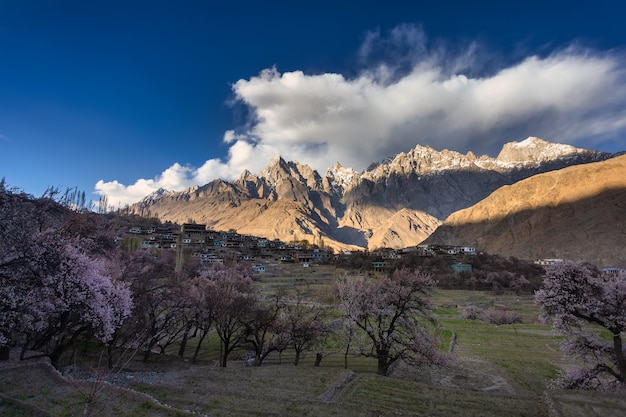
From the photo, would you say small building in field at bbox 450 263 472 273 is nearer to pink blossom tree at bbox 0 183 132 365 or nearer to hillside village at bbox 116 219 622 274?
hillside village at bbox 116 219 622 274

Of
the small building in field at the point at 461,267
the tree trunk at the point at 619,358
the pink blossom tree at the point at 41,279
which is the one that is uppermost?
the pink blossom tree at the point at 41,279

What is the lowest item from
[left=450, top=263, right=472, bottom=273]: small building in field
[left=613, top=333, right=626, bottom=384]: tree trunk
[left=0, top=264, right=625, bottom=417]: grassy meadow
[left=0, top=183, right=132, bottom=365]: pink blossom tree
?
[left=0, top=264, right=625, bottom=417]: grassy meadow

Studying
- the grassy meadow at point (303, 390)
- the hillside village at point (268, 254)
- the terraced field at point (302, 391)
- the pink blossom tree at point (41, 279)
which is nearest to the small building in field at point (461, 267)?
the hillside village at point (268, 254)

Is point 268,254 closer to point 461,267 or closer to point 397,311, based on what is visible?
point 461,267

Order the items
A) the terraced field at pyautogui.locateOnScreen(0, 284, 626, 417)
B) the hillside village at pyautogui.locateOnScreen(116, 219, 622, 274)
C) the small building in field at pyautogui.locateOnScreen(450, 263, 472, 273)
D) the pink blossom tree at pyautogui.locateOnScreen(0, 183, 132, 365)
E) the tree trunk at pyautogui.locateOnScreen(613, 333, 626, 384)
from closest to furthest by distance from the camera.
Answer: the pink blossom tree at pyautogui.locateOnScreen(0, 183, 132, 365) → the terraced field at pyautogui.locateOnScreen(0, 284, 626, 417) → the tree trunk at pyautogui.locateOnScreen(613, 333, 626, 384) → the small building in field at pyautogui.locateOnScreen(450, 263, 472, 273) → the hillside village at pyautogui.locateOnScreen(116, 219, 622, 274)

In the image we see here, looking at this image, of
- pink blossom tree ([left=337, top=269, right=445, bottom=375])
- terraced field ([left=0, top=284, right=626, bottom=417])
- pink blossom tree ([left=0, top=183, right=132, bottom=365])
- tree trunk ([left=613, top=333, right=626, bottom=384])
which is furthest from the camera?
pink blossom tree ([left=337, top=269, right=445, bottom=375])

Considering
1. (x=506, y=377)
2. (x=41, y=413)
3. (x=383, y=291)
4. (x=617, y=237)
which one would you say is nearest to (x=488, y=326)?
(x=506, y=377)

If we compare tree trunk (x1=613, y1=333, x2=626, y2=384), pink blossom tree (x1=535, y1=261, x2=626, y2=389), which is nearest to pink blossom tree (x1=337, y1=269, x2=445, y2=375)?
pink blossom tree (x1=535, y1=261, x2=626, y2=389)

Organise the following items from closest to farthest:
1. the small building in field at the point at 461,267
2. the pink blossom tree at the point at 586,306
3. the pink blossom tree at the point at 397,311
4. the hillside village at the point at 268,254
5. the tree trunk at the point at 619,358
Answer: the pink blossom tree at the point at 586,306
the tree trunk at the point at 619,358
the pink blossom tree at the point at 397,311
the small building in field at the point at 461,267
the hillside village at the point at 268,254

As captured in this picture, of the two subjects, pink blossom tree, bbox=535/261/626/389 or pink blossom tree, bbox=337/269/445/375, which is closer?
pink blossom tree, bbox=535/261/626/389

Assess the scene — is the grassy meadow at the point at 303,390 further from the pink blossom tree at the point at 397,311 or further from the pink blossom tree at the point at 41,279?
the pink blossom tree at the point at 41,279

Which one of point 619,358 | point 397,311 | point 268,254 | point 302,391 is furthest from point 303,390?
point 268,254

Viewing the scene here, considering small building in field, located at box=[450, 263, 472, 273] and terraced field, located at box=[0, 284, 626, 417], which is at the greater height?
small building in field, located at box=[450, 263, 472, 273]

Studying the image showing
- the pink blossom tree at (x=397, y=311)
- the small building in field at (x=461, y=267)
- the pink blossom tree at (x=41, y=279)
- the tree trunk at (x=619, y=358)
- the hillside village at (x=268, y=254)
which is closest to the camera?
the pink blossom tree at (x=41, y=279)
